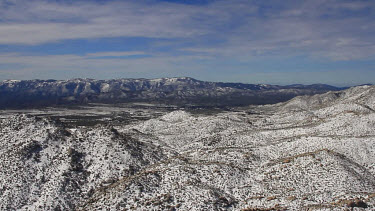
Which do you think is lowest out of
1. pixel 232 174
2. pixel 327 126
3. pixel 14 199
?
pixel 14 199

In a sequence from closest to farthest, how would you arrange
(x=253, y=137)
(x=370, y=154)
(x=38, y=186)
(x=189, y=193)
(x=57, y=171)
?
(x=189, y=193)
(x=38, y=186)
(x=57, y=171)
(x=370, y=154)
(x=253, y=137)

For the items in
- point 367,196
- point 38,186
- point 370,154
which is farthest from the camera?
point 370,154

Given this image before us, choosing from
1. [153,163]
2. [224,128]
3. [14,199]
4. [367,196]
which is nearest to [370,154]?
[367,196]

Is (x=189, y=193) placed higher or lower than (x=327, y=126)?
lower

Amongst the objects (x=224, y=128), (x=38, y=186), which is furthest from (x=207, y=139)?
(x=38, y=186)

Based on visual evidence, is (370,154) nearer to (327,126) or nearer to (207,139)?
(327,126)

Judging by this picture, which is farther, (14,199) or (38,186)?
(38,186)
